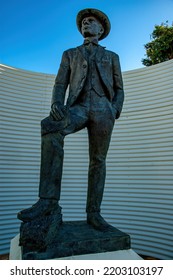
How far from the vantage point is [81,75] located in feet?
7.57

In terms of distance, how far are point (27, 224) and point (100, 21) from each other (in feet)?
7.81

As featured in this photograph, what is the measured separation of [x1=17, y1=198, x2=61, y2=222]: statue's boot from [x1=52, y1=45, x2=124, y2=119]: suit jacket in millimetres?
1009

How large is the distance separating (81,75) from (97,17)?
2.67 feet

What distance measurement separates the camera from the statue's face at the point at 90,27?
248 cm

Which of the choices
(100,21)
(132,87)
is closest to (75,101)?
(100,21)

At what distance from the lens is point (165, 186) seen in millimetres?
4312

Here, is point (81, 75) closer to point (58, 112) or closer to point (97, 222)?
point (58, 112)

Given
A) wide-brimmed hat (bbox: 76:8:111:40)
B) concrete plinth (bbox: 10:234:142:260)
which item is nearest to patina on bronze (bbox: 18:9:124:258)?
wide-brimmed hat (bbox: 76:8:111:40)

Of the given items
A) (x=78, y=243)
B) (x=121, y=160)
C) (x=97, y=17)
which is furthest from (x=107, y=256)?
(x=121, y=160)

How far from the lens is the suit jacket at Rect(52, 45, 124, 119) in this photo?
7.55 ft

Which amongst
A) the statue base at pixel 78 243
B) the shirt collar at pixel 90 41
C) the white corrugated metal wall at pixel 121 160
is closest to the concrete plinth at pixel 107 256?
the statue base at pixel 78 243

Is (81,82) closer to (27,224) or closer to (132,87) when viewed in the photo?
(27,224)
